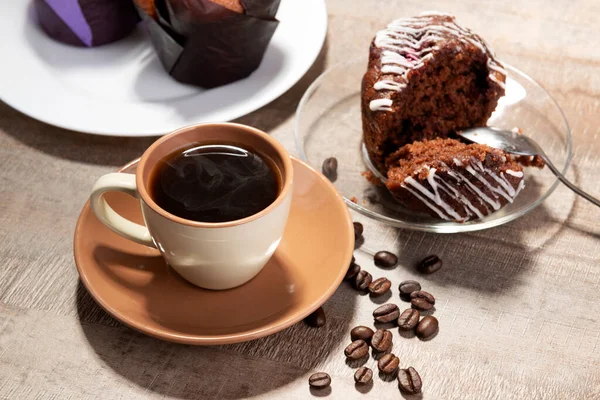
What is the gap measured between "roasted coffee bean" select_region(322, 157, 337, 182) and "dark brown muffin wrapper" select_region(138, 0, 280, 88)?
48 centimetres

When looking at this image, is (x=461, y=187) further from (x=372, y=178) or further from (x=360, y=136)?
(x=360, y=136)

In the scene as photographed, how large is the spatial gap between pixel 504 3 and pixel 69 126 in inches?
65.5

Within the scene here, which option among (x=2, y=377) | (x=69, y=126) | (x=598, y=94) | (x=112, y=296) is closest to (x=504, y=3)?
(x=598, y=94)

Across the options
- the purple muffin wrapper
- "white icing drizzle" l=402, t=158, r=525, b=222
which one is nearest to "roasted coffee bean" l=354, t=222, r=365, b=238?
"white icing drizzle" l=402, t=158, r=525, b=222

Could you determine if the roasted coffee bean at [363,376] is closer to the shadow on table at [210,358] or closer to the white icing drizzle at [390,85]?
the shadow on table at [210,358]

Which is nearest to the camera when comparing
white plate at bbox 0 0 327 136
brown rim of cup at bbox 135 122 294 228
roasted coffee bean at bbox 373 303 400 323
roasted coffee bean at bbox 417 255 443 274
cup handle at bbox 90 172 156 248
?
brown rim of cup at bbox 135 122 294 228

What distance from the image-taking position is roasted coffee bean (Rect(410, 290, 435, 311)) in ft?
5.01

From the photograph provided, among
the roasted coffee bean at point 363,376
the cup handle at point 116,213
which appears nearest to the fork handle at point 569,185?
the roasted coffee bean at point 363,376

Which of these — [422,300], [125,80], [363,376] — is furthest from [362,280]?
[125,80]

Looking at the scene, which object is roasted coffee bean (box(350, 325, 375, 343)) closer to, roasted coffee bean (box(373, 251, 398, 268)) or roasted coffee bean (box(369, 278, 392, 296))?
roasted coffee bean (box(369, 278, 392, 296))

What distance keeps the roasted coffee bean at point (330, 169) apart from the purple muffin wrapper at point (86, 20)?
0.94 metres

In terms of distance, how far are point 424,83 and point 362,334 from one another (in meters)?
0.72

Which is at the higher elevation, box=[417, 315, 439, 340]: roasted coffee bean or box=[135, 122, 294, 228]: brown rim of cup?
box=[135, 122, 294, 228]: brown rim of cup

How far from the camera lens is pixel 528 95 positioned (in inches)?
80.9
